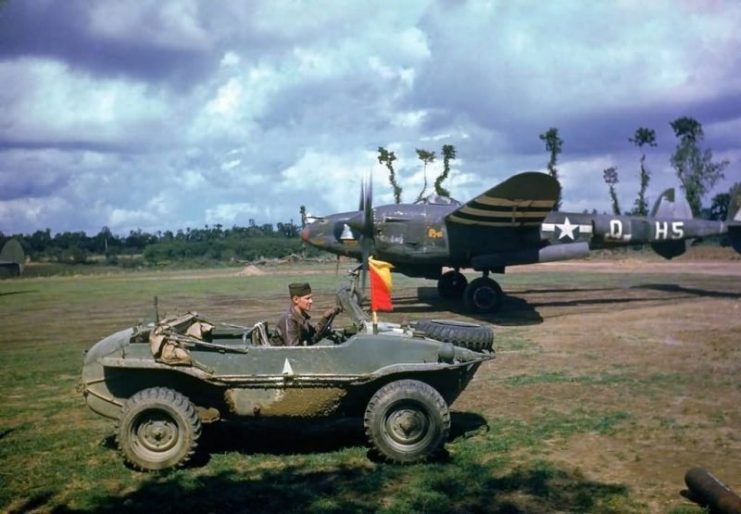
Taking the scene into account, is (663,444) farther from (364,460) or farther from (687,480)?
(364,460)

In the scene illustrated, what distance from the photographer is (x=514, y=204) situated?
15359mm

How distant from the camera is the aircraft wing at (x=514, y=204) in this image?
1411cm

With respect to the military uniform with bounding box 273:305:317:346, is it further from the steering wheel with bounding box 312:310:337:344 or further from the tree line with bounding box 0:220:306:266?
the tree line with bounding box 0:220:306:266

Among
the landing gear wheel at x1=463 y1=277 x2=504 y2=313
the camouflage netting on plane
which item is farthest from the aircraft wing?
the camouflage netting on plane

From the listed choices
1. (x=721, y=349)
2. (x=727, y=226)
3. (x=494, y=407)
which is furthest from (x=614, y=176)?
(x=494, y=407)

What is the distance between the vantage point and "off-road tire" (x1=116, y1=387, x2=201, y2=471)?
5820 millimetres

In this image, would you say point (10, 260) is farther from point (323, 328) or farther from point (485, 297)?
point (323, 328)

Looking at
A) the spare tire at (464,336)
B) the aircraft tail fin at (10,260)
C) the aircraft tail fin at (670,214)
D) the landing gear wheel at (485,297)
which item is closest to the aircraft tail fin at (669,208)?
the aircraft tail fin at (670,214)

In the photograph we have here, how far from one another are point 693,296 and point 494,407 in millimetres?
14746

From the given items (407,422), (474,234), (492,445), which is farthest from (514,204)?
(407,422)

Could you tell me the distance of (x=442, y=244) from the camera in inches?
676

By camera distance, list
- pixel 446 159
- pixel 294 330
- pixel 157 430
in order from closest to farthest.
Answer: pixel 157 430 → pixel 294 330 → pixel 446 159

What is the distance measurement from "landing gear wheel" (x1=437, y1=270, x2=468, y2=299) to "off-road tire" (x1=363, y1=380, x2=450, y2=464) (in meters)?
14.0

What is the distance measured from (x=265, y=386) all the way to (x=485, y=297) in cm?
1174
